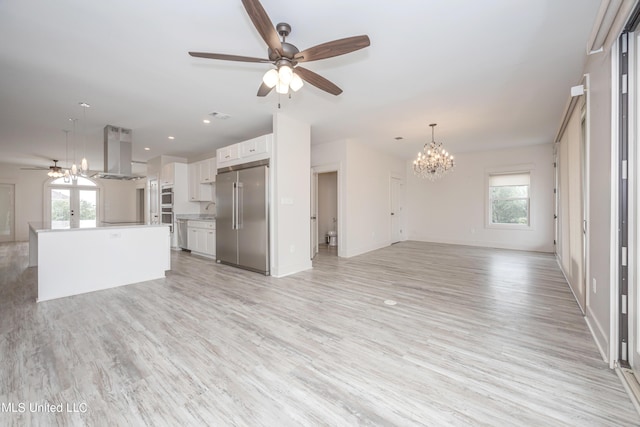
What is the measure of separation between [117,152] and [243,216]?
2814 millimetres

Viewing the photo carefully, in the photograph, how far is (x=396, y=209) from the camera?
8.02 meters

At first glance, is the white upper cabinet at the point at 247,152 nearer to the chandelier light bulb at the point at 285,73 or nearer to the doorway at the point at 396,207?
the chandelier light bulb at the point at 285,73

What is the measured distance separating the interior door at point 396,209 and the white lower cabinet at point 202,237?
505cm

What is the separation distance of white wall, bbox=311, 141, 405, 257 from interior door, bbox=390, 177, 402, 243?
0.89 feet

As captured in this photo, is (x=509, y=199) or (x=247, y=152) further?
(x=509, y=199)

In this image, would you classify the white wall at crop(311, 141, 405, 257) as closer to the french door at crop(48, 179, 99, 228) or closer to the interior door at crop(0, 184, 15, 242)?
the french door at crop(48, 179, 99, 228)

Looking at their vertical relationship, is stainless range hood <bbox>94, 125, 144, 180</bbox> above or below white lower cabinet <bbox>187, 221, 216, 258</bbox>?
above

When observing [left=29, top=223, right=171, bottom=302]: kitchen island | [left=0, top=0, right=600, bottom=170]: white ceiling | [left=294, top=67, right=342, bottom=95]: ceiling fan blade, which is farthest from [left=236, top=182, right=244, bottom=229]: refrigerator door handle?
[left=294, top=67, right=342, bottom=95]: ceiling fan blade

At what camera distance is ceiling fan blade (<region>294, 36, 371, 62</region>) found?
1828mm

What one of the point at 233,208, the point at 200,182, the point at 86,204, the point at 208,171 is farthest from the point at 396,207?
the point at 86,204

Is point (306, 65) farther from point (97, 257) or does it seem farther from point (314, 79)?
point (97, 257)

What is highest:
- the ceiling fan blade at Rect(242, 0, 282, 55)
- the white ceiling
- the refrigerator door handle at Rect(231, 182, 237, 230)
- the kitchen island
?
the white ceiling

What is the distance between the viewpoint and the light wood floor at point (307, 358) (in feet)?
4.62

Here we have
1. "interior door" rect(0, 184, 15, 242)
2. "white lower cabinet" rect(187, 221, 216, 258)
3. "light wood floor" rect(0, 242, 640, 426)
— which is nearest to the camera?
"light wood floor" rect(0, 242, 640, 426)
